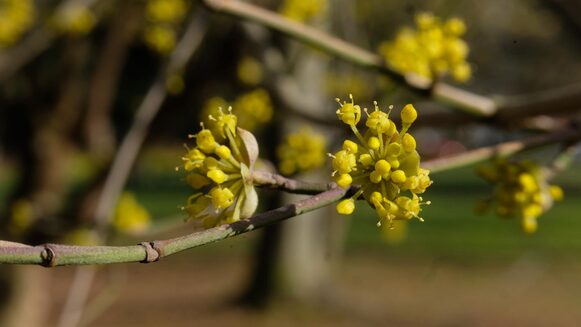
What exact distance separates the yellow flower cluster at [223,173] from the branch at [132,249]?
0.15 metres

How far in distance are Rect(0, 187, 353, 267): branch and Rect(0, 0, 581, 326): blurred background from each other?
12.2 inches

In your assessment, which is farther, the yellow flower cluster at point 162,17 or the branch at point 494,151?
the yellow flower cluster at point 162,17

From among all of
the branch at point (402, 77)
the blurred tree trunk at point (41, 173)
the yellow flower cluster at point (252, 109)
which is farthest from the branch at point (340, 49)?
the blurred tree trunk at point (41, 173)

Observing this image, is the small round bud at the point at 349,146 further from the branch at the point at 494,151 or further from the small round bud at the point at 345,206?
the branch at the point at 494,151

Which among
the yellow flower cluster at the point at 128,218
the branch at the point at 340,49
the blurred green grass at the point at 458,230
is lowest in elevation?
the branch at the point at 340,49

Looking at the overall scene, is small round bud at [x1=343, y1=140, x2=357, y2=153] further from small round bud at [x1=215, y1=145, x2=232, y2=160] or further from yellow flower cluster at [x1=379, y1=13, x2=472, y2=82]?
yellow flower cluster at [x1=379, y1=13, x2=472, y2=82]

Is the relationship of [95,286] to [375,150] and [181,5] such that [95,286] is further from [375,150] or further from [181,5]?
[375,150]

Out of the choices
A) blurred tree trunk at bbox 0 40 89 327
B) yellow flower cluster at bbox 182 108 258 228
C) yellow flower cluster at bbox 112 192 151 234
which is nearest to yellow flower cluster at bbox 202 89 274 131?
yellow flower cluster at bbox 112 192 151 234

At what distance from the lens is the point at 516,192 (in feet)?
5.24

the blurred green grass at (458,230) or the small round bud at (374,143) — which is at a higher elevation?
the blurred green grass at (458,230)

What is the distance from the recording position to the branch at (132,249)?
→ 0.93 metres

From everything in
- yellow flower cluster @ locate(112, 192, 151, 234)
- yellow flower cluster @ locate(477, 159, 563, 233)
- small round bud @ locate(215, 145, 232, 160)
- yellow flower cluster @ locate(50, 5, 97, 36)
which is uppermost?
yellow flower cluster @ locate(50, 5, 97, 36)

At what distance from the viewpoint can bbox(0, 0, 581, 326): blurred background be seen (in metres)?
3.76

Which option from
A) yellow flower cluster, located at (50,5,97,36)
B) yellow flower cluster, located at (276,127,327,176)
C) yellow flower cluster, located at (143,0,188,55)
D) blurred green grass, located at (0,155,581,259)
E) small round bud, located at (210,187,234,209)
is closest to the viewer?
small round bud, located at (210,187,234,209)
